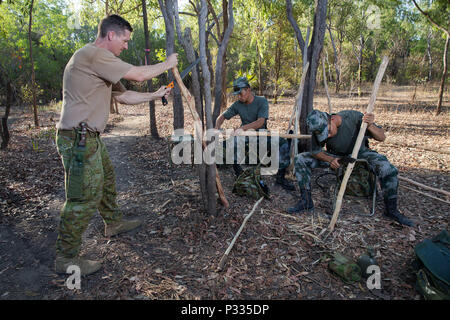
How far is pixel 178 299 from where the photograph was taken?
2.41 metres

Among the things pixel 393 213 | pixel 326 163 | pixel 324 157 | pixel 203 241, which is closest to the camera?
pixel 203 241

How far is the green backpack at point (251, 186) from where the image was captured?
4.04 m

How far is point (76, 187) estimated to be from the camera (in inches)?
101

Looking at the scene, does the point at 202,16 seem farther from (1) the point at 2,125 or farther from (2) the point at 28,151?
(1) the point at 2,125

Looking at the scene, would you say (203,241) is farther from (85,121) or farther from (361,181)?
(361,181)

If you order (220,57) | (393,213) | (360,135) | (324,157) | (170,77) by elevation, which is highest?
(220,57)

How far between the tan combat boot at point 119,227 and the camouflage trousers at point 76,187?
1.82 ft

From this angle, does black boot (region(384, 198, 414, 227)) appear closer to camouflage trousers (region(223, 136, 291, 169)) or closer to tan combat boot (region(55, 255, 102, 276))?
camouflage trousers (region(223, 136, 291, 169))

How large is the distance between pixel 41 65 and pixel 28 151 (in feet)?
55.0

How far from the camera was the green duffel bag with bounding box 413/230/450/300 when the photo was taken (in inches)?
84.4

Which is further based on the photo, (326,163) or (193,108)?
(326,163)

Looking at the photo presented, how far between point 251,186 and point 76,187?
2.30 m

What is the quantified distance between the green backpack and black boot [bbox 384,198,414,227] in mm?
1519

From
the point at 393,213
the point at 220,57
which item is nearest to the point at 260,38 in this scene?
the point at 220,57
